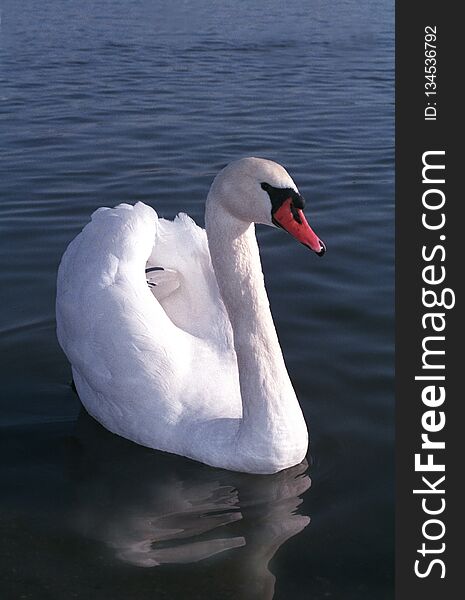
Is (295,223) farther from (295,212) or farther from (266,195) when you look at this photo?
(266,195)

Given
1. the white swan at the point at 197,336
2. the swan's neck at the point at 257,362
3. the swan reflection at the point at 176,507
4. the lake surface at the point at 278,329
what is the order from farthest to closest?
the swan's neck at the point at 257,362 → the white swan at the point at 197,336 → the swan reflection at the point at 176,507 → the lake surface at the point at 278,329

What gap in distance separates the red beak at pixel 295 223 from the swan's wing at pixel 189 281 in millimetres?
1364

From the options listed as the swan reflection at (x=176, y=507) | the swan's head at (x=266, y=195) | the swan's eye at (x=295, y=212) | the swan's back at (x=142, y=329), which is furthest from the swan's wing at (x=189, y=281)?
the swan's eye at (x=295, y=212)

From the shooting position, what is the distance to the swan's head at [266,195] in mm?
4812

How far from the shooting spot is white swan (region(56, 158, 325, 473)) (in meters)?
5.04

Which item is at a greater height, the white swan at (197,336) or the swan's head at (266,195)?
the swan's head at (266,195)

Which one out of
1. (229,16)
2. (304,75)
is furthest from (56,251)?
(229,16)

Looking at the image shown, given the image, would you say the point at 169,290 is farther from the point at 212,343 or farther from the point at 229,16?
the point at 229,16

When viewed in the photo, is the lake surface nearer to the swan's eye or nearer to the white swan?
the white swan

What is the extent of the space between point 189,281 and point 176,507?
5.05 ft

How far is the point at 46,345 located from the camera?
6980 mm

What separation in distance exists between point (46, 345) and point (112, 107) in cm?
880

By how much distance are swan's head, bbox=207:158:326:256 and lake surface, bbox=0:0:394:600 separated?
1366mm

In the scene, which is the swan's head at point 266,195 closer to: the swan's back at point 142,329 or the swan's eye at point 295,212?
the swan's eye at point 295,212
